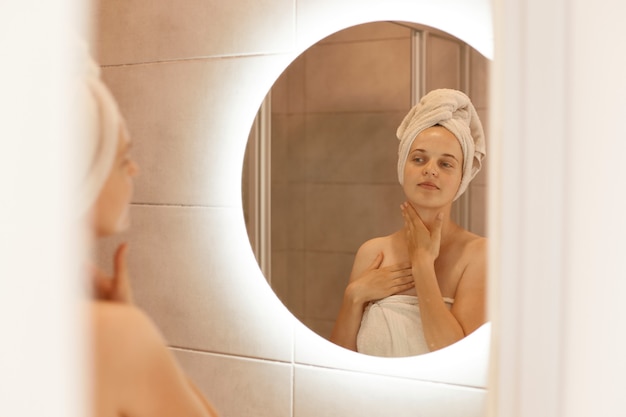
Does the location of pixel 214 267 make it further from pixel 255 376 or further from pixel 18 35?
pixel 18 35

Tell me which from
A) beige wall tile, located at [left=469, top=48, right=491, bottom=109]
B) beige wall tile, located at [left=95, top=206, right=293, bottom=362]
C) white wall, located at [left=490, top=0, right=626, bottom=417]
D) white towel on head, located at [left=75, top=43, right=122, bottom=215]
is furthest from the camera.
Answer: beige wall tile, located at [left=95, top=206, right=293, bottom=362]

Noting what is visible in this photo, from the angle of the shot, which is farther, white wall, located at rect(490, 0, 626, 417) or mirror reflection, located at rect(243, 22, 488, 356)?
mirror reflection, located at rect(243, 22, 488, 356)

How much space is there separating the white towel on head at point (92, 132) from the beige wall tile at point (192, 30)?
76 cm

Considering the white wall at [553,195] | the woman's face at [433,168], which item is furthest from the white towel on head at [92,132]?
the woman's face at [433,168]

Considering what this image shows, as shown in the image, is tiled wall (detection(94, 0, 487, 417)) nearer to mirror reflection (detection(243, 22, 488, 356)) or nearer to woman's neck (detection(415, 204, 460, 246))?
mirror reflection (detection(243, 22, 488, 356))

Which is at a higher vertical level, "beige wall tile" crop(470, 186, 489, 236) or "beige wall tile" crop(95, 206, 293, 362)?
"beige wall tile" crop(470, 186, 489, 236)

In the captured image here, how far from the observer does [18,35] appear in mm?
269

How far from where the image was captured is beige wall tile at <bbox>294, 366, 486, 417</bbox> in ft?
3.35

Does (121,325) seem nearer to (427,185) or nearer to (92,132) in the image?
(92,132)

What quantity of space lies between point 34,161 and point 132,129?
32.4 inches

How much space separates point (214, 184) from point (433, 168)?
331 mm

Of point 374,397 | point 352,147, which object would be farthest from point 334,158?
point 374,397

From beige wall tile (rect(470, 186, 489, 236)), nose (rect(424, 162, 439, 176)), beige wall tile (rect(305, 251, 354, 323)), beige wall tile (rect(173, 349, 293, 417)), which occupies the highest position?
nose (rect(424, 162, 439, 176))

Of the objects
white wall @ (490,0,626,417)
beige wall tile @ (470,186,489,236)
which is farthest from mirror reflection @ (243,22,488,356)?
white wall @ (490,0,626,417)
